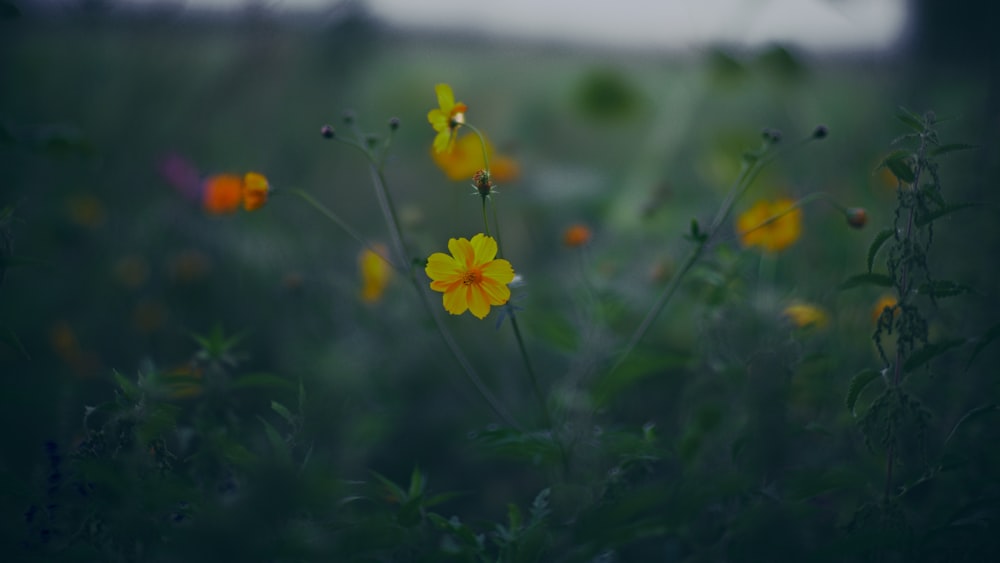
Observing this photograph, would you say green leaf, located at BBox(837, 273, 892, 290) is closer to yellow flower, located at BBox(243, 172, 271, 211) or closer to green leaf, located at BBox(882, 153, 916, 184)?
green leaf, located at BBox(882, 153, 916, 184)

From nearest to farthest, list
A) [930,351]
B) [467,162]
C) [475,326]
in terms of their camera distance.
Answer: [930,351] < [467,162] < [475,326]

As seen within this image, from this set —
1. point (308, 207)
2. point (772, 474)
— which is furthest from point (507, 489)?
point (308, 207)

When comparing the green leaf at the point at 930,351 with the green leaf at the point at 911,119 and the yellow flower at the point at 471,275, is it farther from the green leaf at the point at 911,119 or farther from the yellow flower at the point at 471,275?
the yellow flower at the point at 471,275

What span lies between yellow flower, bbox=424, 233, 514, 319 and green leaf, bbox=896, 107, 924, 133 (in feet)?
2.34

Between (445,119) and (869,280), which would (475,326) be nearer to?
(445,119)

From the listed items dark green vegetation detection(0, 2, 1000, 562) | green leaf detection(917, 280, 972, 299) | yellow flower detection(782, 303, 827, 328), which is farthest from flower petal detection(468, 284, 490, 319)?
yellow flower detection(782, 303, 827, 328)

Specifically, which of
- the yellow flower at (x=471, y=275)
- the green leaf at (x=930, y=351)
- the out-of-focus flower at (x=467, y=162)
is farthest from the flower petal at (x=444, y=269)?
the green leaf at (x=930, y=351)

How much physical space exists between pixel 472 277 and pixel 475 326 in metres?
1.57

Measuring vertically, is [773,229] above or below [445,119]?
below

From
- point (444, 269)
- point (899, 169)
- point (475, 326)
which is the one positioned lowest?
point (475, 326)

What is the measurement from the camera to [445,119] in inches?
51.7

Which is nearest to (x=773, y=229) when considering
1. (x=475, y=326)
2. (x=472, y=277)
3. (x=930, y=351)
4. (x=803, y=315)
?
(x=803, y=315)

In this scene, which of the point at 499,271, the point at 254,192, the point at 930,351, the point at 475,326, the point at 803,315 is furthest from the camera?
the point at 475,326

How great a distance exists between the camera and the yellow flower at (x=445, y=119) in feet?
4.23
